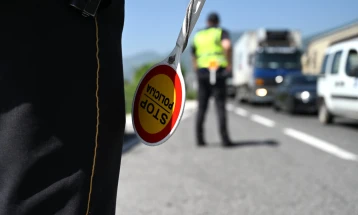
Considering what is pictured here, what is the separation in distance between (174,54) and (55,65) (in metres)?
0.35

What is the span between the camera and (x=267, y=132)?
10664 millimetres

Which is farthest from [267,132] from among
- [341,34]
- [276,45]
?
[341,34]

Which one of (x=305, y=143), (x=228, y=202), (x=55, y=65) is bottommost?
(x=305, y=143)

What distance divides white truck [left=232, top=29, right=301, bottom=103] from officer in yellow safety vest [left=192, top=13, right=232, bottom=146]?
47.2 ft

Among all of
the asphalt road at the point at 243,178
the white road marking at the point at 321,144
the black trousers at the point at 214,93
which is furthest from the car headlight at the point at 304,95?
the black trousers at the point at 214,93

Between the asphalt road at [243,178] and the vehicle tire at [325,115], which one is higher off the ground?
the asphalt road at [243,178]

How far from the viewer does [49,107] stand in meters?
1.47

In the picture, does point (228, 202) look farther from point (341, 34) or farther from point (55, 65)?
point (341, 34)

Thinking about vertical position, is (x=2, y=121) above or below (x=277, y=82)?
above

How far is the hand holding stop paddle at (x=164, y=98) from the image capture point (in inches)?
64.5

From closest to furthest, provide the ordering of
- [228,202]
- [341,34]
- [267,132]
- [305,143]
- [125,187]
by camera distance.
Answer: [228,202] → [125,187] → [305,143] → [267,132] → [341,34]

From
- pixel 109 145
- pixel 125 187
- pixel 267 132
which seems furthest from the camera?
pixel 267 132

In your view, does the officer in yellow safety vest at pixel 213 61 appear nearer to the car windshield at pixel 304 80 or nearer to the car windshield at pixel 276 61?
the car windshield at pixel 304 80

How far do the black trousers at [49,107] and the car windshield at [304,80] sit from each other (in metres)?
16.6
